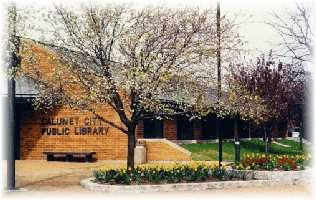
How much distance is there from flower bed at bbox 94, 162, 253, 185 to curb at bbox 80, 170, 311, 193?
424 millimetres

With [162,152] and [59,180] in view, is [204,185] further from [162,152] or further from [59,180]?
[162,152]

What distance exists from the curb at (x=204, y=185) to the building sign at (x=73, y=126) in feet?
35.9

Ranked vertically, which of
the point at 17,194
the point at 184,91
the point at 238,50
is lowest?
the point at 17,194

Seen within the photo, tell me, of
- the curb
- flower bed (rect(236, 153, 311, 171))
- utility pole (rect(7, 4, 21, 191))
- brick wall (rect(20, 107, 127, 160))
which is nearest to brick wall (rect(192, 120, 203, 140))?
brick wall (rect(20, 107, 127, 160))

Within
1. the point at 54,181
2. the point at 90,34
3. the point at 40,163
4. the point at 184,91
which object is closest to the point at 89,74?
the point at 90,34

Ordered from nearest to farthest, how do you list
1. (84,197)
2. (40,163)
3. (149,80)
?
(84,197)
(149,80)
(40,163)

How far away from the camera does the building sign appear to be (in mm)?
27359

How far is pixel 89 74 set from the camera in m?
16.2

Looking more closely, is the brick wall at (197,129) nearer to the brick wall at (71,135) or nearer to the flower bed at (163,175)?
the brick wall at (71,135)

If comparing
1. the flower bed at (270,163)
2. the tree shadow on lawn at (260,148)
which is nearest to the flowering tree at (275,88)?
the tree shadow on lawn at (260,148)

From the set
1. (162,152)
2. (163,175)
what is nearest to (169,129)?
(162,152)

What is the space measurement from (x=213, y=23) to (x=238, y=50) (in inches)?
42.0

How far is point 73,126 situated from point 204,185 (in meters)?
13.2

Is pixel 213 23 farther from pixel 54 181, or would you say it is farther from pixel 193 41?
pixel 54 181
